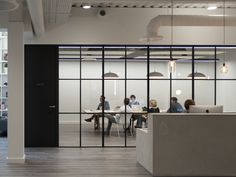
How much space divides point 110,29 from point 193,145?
4494mm

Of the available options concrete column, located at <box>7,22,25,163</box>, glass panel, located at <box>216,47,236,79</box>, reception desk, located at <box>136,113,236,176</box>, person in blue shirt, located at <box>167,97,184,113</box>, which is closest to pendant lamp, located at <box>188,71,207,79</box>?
glass panel, located at <box>216,47,236,79</box>

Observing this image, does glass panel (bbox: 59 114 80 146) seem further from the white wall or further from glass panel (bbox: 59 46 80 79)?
the white wall

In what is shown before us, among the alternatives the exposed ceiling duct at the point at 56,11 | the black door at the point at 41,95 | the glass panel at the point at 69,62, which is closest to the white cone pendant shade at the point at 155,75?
the glass panel at the point at 69,62

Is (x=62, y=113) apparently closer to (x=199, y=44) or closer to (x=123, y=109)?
(x=123, y=109)

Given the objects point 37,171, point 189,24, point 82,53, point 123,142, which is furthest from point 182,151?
point 82,53

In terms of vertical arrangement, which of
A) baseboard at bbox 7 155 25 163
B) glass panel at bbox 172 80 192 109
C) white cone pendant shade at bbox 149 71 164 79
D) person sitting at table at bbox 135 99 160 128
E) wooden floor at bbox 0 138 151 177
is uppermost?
white cone pendant shade at bbox 149 71 164 79

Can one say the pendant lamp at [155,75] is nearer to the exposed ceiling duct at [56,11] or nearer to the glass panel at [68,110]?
the glass panel at [68,110]

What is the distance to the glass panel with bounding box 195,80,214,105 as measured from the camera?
10414 millimetres

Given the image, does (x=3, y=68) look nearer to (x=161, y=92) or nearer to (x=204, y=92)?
(x=161, y=92)

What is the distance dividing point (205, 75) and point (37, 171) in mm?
5514

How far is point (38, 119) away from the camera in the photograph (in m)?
9.99

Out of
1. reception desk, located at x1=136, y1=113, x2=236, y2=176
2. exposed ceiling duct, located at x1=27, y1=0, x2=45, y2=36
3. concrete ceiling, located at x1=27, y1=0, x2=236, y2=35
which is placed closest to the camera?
exposed ceiling duct, located at x1=27, y1=0, x2=45, y2=36

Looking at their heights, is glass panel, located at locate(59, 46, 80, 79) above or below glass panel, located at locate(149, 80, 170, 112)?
above

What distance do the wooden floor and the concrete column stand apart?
434 millimetres
